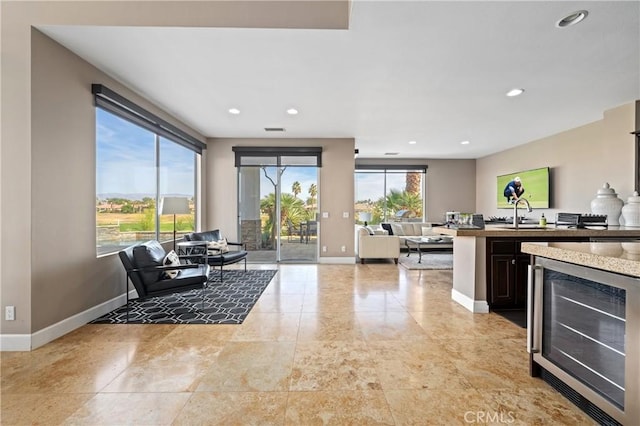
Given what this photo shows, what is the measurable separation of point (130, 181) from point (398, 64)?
3852 mm

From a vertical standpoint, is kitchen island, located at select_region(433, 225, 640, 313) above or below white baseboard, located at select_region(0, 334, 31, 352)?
above

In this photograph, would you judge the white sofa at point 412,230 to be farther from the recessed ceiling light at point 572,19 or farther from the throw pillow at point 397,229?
the recessed ceiling light at point 572,19

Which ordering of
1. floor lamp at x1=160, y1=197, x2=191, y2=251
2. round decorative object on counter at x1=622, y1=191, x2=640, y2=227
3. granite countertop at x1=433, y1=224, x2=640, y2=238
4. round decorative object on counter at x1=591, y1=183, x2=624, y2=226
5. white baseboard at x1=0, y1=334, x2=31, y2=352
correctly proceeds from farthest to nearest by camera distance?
floor lamp at x1=160, y1=197, x2=191, y2=251 → round decorative object on counter at x1=591, y1=183, x2=624, y2=226 → round decorative object on counter at x1=622, y1=191, x2=640, y2=227 → granite countertop at x1=433, y1=224, x2=640, y2=238 → white baseboard at x1=0, y1=334, x2=31, y2=352

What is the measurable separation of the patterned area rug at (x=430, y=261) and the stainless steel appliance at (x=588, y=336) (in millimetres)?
4162

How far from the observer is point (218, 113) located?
4.95 metres

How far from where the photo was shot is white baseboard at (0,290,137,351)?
259cm

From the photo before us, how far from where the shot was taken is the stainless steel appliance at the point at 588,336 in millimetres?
1442

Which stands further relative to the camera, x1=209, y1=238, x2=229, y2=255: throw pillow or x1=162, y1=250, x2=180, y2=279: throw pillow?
x1=209, y1=238, x2=229, y2=255: throw pillow

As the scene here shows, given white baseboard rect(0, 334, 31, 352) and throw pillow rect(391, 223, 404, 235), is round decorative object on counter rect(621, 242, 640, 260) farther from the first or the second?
throw pillow rect(391, 223, 404, 235)

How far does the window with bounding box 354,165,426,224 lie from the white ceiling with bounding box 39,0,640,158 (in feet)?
13.6

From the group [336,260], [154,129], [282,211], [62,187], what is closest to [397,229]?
[336,260]

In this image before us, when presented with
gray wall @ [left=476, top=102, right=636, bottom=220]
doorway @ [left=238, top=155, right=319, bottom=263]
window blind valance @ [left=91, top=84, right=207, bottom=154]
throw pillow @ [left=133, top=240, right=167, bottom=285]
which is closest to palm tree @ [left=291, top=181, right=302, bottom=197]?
doorway @ [left=238, top=155, right=319, bottom=263]

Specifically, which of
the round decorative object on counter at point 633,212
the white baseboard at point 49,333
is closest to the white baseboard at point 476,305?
the round decorative object on counter at point 633,212

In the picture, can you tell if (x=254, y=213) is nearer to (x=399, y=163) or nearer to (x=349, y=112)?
(x=349, y=112)
